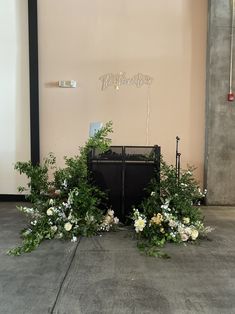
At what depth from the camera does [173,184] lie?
14.4 ft

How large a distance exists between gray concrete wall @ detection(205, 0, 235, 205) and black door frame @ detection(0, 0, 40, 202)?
9.15 feet

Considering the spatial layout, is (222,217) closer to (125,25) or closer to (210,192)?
(210,192)

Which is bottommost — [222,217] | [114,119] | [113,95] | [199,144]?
[222,217]

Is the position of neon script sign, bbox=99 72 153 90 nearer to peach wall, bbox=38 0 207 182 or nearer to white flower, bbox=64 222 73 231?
peach wall, bbox=38 0 207 182

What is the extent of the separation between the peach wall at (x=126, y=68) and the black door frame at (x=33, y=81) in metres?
0.11

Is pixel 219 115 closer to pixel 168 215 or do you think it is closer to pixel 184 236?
pixel 168 215

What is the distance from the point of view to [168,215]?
4.06 metres

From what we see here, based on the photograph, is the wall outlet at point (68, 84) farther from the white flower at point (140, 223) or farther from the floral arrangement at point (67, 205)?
the white flower at point (140, 223)

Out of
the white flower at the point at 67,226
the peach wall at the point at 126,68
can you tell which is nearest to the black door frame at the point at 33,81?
the peach wall at the point at 126,68

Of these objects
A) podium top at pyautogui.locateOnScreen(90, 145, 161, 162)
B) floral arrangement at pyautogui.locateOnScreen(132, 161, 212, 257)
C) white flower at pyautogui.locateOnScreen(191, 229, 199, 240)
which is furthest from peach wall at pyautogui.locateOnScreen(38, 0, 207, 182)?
white flower at pyautogui.locateOnScreen(191, 229, 199, 240)

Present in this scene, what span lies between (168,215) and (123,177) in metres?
0.91

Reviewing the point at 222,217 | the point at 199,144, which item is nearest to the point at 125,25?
the point at 199,144

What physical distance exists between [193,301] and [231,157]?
3679 millimetres

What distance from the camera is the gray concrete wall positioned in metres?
5.82
